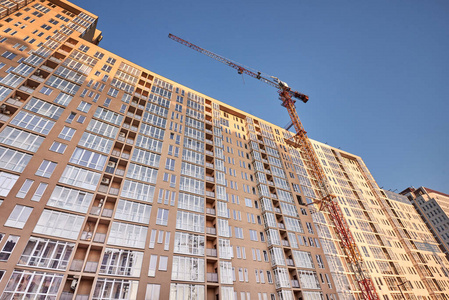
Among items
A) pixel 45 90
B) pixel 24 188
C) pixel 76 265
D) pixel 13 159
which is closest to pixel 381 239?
pixel 76 265

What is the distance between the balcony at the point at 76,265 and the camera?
26.4 metres

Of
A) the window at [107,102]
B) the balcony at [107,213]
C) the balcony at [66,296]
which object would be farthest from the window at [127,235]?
the window at [107,102]

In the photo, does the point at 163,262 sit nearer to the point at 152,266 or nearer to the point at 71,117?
the point at 152,266

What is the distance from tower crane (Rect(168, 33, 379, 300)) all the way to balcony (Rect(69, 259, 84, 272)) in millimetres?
47508

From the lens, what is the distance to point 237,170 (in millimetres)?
51375

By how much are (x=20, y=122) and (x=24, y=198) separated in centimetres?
1123

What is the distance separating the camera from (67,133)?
35.1m

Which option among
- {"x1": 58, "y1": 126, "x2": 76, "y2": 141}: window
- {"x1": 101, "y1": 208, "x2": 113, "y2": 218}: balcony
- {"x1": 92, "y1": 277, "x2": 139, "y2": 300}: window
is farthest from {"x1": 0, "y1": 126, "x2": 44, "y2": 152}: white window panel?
{"x1": 92, "y1": 277, "x2": 139, "y2": 300}: window

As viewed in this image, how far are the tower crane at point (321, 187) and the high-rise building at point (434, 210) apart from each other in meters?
61.1

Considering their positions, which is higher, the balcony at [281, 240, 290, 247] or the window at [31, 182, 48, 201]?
the window at [31, 182, 48, 201]

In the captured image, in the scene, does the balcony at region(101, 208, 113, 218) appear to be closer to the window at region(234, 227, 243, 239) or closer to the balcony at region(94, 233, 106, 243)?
the balcony at region(94, 233, 106, 243)

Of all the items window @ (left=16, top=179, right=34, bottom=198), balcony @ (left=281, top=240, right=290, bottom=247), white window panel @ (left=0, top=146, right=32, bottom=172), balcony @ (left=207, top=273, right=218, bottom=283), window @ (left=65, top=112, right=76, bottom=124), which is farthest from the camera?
balcony @ (left=281, top=240, right=290, bottom=247)

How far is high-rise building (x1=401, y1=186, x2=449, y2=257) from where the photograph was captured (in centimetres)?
9144

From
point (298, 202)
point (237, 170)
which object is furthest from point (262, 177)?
point (298, 202)
